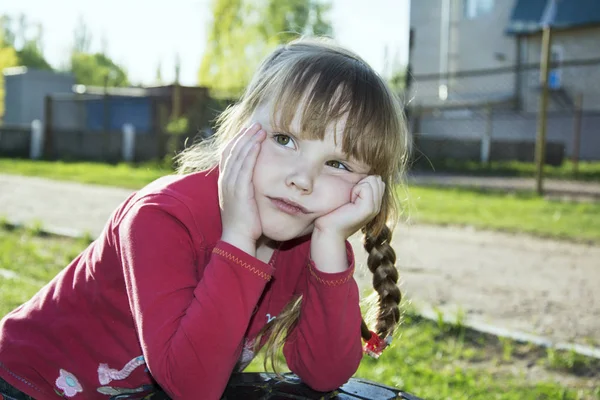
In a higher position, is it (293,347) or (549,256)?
(293,347)

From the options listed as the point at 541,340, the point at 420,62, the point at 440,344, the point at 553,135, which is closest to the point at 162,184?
the point at 440,344

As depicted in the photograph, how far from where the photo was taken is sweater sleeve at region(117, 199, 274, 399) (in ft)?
5.01

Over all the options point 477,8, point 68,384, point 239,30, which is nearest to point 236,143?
point 68,384

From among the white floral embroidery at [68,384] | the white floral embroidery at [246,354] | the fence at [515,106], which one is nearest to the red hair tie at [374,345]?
the white floral embroidery at [246,354]

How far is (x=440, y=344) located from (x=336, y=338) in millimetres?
1716

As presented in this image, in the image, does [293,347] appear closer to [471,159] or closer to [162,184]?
[162,184]

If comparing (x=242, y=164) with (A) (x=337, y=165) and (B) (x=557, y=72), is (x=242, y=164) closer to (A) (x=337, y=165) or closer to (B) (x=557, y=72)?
(A) (x=337, y=165)

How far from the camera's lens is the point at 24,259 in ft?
15.7

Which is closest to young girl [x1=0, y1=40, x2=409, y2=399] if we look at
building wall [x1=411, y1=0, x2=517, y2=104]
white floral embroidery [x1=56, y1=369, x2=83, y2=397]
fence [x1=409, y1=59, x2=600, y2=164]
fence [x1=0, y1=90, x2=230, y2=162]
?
white floral embroidery [x1=56, y1=369, x2=83, y2=397]

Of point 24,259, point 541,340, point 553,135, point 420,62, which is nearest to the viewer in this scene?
point 541,340

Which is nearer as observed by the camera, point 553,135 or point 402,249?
point 402,249

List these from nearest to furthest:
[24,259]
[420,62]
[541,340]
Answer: [541,340]
[24,259]
[420,62]

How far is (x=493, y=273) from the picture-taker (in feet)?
16.3

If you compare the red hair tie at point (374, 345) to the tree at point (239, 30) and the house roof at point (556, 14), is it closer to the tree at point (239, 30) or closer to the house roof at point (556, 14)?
the house roof at point (556, 14)
